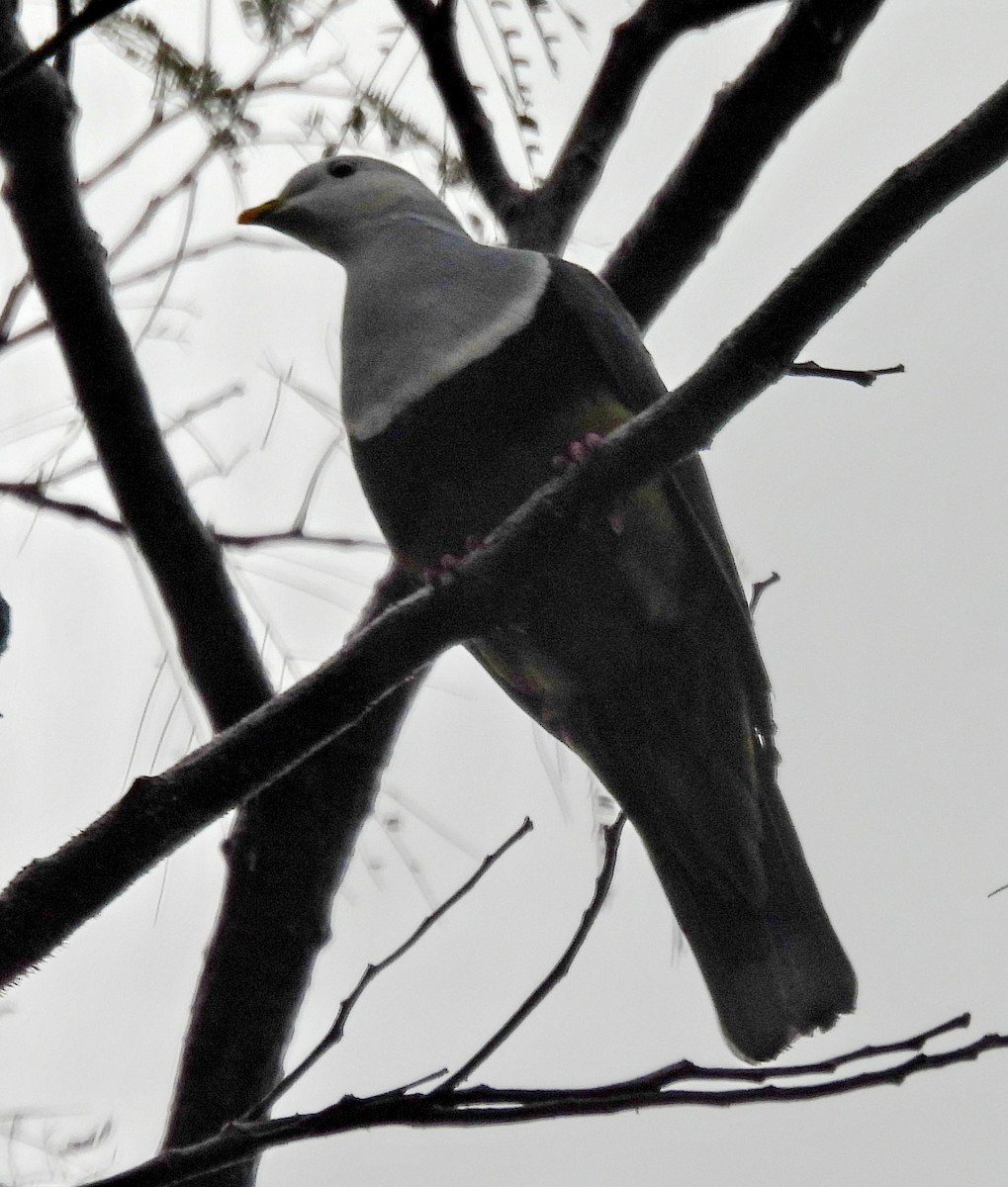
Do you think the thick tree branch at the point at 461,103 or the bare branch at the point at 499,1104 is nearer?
the bare branch at the point at 499,1104

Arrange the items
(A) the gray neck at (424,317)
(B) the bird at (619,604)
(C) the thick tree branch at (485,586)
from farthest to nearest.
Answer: (A) the gray neck at (424,317), (B) the bird at (619,604), (C) the thick tree branch at (485,586)

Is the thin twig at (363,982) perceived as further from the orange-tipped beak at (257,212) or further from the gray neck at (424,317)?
the orange-tipped beak at (257,212)

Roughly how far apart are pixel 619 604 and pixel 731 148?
2.82 ft

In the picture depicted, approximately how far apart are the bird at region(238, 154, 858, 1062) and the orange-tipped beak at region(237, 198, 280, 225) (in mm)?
1085

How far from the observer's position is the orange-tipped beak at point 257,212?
395 cm

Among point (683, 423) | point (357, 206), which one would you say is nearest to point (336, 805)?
point (683, 423)

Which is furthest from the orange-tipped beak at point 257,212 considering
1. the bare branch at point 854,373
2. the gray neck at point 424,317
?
the bare branch at point 854,373

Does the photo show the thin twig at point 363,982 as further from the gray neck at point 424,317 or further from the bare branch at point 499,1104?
the gray neck at point 424,317

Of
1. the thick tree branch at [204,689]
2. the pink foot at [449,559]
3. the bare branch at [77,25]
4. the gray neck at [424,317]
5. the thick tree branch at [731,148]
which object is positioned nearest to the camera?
the bare branch at [77,25]

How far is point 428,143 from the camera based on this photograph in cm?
276

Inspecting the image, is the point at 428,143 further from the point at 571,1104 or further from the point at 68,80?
the point at 571,1104

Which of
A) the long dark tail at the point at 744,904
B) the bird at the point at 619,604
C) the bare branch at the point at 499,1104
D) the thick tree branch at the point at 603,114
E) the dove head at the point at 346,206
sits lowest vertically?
the bare branch at the point at 499,1104

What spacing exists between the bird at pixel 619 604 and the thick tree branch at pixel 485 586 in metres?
0.60

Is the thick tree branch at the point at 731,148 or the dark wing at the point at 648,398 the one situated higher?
the thick tree branch at the point at 731,148
